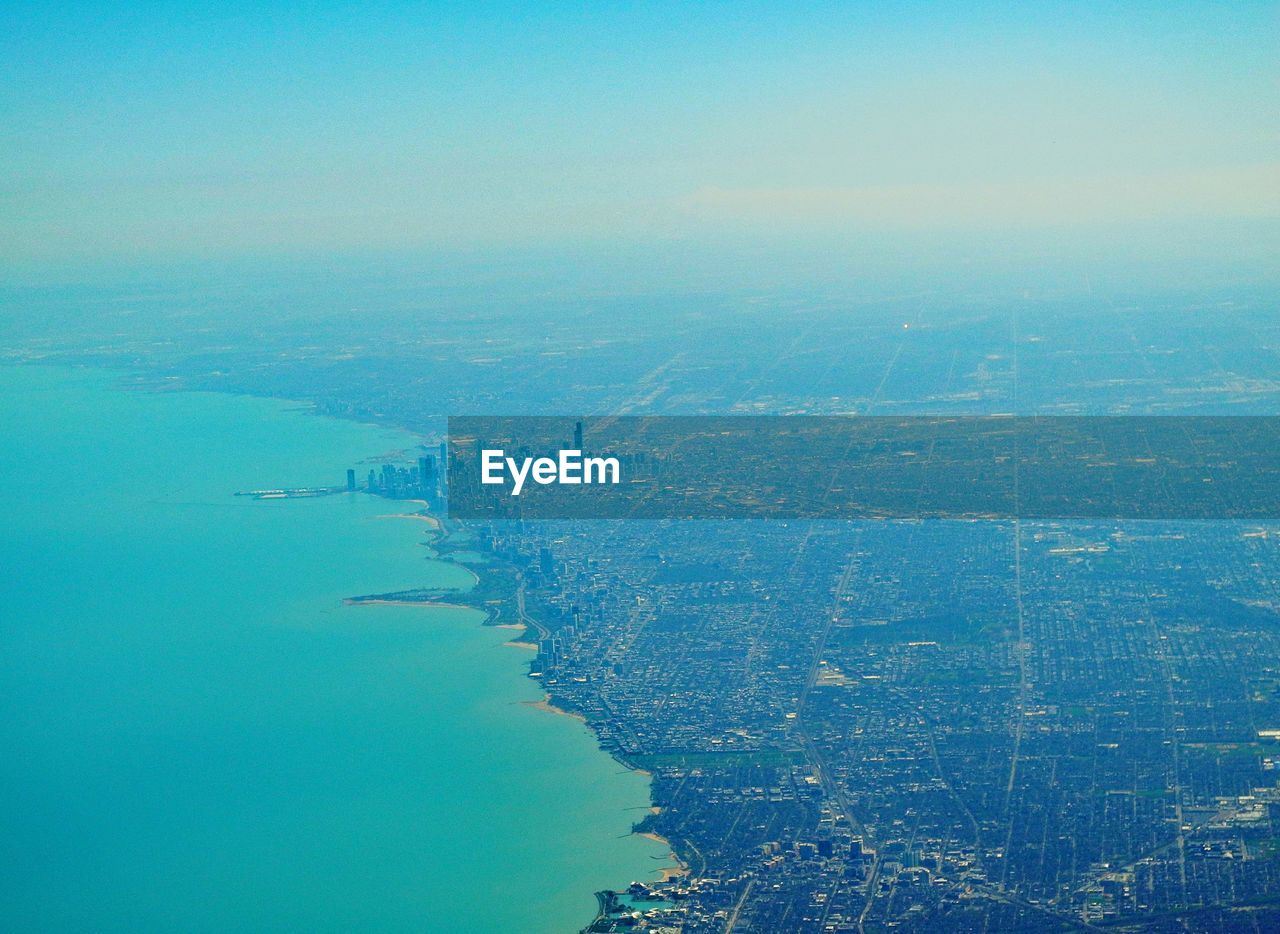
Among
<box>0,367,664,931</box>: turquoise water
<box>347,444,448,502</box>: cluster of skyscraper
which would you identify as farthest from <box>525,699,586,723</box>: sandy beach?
<box>347,444,448,502</box>: cluster of skyscraper

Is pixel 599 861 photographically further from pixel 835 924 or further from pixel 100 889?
pixel 100 889

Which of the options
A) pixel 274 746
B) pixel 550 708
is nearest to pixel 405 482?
pixel 550 708

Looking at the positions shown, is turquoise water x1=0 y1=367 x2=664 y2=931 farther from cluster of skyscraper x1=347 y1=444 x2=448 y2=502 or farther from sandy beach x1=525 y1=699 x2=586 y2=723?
cluster of skyscraper x1=347 y1=444 x2=448 y2=502

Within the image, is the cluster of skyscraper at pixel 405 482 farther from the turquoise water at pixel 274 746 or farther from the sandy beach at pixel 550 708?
the sandy beach at pixel 550 708

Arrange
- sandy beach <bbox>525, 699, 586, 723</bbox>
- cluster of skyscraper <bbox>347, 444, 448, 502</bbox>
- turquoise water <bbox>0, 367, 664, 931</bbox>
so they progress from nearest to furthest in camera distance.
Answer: turquoise water <bbox>0, 367, 664, 931</bbox> < sandy beach <bbox>525, 699, 586, 723</bbox> < cluster of skyscraper <bbox>347, 444, 448, 502</bbox>

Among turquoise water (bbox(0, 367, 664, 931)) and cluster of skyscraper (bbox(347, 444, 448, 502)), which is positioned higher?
cluster of skyscraper (bbox(347, 444, 448, 502))

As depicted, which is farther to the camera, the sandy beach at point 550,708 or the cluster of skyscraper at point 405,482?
the cluster of skyscraper at point 405,482

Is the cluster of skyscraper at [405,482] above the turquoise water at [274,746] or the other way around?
above

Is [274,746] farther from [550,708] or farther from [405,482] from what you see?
[405,482]

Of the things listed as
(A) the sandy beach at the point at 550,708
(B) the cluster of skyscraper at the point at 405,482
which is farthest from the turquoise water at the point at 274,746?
(B) the cluster of skyscraper at the point at 405,482
